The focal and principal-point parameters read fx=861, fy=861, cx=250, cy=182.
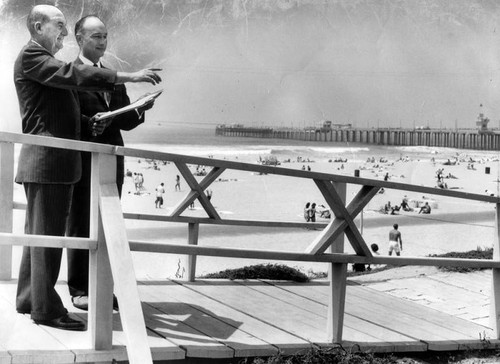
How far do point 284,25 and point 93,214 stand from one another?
114ft

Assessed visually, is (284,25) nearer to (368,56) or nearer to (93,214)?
(368,56)

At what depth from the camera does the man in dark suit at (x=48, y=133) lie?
380cm

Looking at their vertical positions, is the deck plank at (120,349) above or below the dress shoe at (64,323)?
below

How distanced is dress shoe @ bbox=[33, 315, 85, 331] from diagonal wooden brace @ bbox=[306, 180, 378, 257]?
3.83 ft

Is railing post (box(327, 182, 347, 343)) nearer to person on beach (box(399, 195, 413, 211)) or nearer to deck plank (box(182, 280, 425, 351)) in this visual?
deck plank (box(182, 280, 425, 351))

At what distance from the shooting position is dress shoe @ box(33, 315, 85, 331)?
386 centimetres

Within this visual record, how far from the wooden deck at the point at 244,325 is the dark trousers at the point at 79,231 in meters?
0.14

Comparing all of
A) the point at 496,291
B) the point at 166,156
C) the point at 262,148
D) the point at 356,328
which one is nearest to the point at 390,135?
the point at 262,148

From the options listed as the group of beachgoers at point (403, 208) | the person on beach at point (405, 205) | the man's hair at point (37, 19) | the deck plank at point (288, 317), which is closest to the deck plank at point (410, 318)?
the deck plank at point (288, 317)

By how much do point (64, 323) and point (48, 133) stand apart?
861mm

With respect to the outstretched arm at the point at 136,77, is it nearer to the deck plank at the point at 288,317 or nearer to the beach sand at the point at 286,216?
the deck plank at the point at 288,317

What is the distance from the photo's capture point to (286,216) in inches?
898

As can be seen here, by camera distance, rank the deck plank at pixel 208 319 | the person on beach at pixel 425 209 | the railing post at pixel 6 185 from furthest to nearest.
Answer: the person on beach at pixel 425 209 → the railing post at pixel 6 185 → the deck plank at pixel 208 319

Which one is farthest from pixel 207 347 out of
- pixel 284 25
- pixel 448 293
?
pixel 284 25
